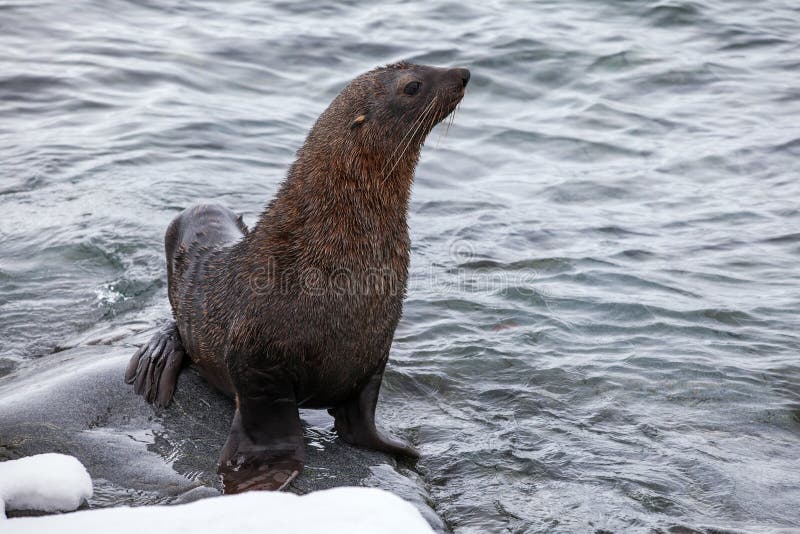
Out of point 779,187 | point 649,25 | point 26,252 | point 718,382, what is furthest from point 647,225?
point 649,25

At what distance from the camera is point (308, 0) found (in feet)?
54.6

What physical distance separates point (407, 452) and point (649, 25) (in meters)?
11.7

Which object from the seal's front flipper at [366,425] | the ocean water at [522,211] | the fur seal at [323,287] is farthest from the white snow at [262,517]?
the seal's front flipper at [366,425]

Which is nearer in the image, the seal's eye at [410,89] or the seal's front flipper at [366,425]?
the seal's front flipper at [366,425]

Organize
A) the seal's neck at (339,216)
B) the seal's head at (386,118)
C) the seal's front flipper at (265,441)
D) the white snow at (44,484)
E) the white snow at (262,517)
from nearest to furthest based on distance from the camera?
the white snow at (262,517)
the white snow at (44,484)
the seal's front flipper at (265,441)
the seal's neck at (339,216)
the seal's head at (386,118)

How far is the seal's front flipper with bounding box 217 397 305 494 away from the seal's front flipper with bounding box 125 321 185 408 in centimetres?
70

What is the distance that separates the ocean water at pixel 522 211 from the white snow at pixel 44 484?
178 cm

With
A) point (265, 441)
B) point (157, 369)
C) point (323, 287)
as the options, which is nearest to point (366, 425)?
point (265, 441)

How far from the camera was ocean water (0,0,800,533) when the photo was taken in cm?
602

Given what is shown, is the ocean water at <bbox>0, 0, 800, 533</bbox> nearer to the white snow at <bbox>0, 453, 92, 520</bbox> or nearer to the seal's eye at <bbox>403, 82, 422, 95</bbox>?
the white snow at <bbox>0, 453, 92, 520</bbox>

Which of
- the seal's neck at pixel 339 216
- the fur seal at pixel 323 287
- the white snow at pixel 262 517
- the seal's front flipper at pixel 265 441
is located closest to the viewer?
the white snow at pixel 262 517

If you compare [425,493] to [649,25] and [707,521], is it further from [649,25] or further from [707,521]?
[649,25]

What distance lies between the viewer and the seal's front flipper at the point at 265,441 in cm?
519

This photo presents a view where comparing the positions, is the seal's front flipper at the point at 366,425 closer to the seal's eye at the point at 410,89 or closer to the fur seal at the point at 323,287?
the fur seal at the point at 323,287
